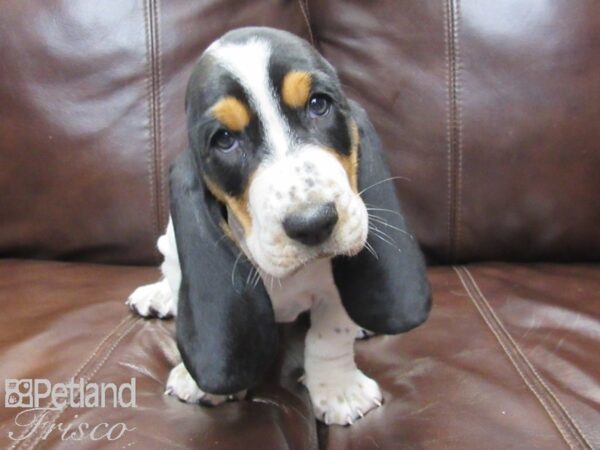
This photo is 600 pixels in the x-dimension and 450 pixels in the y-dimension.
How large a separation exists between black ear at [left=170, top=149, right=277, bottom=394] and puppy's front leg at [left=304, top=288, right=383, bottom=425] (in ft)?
0.46

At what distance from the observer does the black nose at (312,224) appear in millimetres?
998

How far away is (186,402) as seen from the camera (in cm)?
132

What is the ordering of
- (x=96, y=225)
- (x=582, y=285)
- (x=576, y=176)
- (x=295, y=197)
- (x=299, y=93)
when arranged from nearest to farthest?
(x=295, y=197), (x=299, y=93), (x=582, y=285), (x=576, y=176), (x=96, y=225)

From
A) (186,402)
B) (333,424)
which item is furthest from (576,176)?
(186,402)

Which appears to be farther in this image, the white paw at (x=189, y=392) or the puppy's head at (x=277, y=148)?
the white paw at (x=189, y=392)

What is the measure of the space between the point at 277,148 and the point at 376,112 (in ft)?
2.85

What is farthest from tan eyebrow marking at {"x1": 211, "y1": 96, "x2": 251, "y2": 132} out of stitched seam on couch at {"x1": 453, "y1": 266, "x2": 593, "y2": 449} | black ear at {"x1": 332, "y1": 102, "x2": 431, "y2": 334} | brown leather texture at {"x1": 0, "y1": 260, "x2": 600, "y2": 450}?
stitched seam on couch at {"x1": 453, "y1": 266, "x2": 593, "y2": 449}

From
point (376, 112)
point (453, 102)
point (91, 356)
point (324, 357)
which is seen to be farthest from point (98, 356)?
point (453, 102)

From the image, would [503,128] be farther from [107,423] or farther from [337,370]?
[107,423]

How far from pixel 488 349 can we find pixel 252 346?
20.6 inches

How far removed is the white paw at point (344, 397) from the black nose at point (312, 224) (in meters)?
0.42

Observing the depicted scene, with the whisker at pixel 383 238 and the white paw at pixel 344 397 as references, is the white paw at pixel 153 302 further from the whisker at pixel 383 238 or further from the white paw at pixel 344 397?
the whisker at pixel 383 238

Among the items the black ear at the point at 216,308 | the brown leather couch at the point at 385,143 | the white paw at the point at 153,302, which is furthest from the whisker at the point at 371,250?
the white paw at the point at 153,302

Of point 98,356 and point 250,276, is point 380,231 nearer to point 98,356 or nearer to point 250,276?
point 250,276
